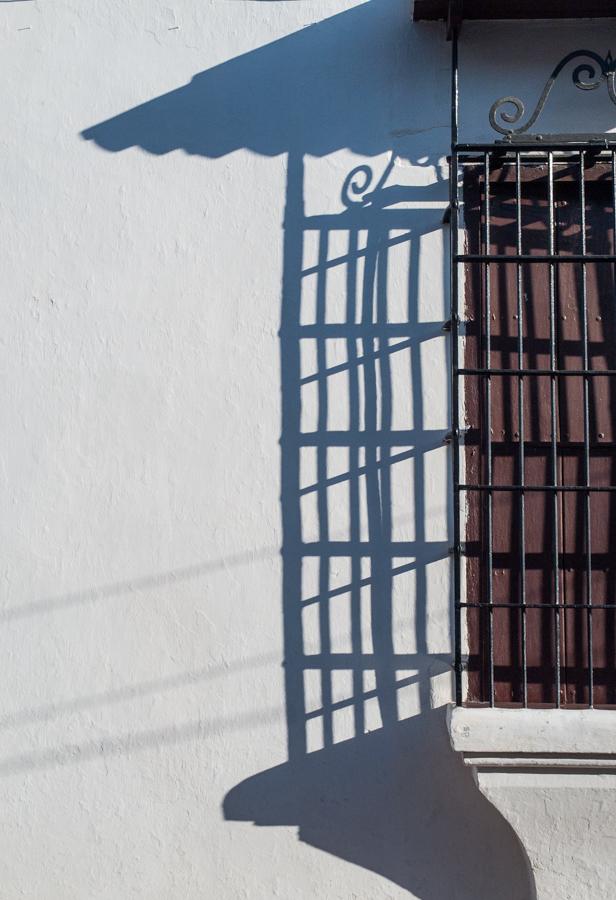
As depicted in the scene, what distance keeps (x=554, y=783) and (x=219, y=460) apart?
132 cm

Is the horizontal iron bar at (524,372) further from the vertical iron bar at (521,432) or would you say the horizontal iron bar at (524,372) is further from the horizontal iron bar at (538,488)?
the horizontal iron bar at (538,488)

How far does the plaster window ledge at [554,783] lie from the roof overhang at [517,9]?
214 cm

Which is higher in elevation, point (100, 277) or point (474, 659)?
point (100, 277)

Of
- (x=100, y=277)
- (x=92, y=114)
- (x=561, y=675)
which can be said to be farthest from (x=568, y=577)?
(x=92, y=114)

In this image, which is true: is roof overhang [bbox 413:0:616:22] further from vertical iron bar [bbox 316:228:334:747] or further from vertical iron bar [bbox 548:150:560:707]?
vertical iron bar [bbox 316:228:334:747]

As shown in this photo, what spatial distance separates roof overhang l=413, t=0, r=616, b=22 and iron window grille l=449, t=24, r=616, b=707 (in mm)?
179

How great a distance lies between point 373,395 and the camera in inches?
115

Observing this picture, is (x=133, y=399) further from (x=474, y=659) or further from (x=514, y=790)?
(x=514, y=790)

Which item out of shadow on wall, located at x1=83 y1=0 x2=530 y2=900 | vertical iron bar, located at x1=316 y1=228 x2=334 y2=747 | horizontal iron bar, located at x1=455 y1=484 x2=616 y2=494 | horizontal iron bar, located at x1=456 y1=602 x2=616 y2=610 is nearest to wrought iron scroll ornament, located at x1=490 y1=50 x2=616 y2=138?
shadow on wall, located at x1=83 y1=0 x2=530 y2=900

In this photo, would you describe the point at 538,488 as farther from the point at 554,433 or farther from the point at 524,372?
the point at 524,372

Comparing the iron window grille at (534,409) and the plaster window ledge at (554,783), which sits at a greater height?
the iron window grille at (534,409)

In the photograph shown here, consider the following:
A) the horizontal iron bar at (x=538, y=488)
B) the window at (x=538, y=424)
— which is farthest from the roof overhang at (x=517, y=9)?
the horizontal iron bar at (x=538, y=488)

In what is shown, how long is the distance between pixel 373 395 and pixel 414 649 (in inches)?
30.2

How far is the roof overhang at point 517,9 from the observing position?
3.02 metres
